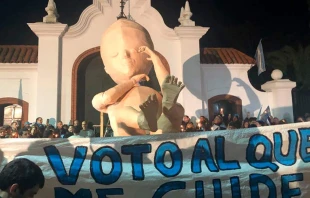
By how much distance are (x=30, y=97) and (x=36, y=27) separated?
6.82 ft

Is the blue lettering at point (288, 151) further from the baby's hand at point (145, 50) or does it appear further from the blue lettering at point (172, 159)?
the baby's hand at point (145, 50)

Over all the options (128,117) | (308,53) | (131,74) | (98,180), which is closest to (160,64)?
(131,74)

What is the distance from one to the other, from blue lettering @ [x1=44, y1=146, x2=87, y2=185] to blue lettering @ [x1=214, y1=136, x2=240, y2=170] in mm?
1374

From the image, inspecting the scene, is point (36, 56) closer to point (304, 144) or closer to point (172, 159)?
point (172, 159)

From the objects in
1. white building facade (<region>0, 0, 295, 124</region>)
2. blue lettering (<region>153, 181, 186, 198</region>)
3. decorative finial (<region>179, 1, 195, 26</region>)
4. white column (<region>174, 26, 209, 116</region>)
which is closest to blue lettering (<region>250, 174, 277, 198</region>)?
blue lettering (<region>153, 181, 186, 198</region>)

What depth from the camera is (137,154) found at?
402 centimetres

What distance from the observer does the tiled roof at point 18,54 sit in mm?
11758

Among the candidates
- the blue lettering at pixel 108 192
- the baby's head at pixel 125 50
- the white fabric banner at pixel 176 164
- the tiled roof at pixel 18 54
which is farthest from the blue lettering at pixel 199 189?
the tiled roof at pixel 18 54

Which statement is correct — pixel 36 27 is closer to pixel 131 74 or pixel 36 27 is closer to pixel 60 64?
pixel 60 64

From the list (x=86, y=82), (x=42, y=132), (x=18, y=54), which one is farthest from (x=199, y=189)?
(x=86, y=82)

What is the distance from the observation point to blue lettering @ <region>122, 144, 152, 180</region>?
3.94m

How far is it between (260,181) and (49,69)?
8.75 metres

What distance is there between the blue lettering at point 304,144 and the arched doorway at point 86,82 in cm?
824

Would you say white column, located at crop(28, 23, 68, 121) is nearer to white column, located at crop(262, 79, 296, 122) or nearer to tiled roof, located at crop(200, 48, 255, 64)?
tiled roof, located at crop(200, 48, 255, 64)
